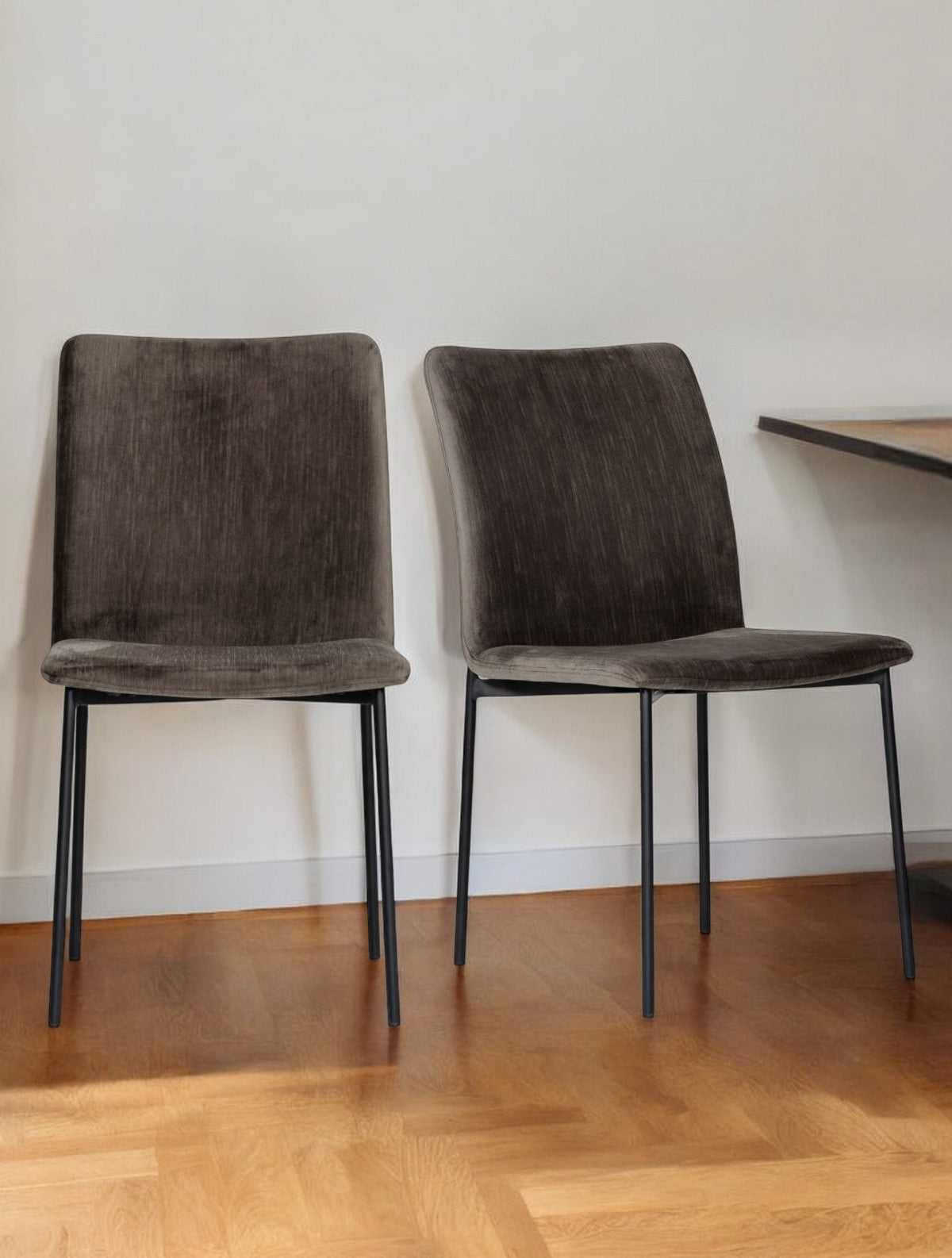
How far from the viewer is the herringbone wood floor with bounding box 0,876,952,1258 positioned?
4.41 ft

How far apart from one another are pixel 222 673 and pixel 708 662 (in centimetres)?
61

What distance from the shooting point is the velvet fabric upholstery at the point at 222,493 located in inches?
82.4

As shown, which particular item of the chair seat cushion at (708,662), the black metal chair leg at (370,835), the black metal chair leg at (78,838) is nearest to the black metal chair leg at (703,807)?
the chair seat cushion at (708,662)

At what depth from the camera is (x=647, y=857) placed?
186 centimetres

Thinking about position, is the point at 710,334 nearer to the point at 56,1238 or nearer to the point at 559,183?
the point at 559,183

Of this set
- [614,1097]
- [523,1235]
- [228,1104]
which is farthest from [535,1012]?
[523,1235]

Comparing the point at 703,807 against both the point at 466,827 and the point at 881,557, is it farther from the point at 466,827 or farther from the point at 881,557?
the point at 881,557

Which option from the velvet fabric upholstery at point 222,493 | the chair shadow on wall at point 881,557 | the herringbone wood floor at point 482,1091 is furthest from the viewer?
the chair shadow on wall at point 881,557

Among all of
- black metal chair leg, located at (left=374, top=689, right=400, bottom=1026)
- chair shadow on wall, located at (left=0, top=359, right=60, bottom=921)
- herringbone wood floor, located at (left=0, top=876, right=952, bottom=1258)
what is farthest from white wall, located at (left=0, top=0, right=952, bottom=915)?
black metal chair leg, located at (left=374, top=689, right=400, bottom=1026)

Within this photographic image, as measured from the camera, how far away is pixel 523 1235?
1322 millimetres

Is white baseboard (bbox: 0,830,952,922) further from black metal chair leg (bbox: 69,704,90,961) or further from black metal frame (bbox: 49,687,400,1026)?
black metal frame (bbox: 49,687,400,1026)

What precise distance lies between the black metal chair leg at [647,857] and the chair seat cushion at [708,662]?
48 millimetres

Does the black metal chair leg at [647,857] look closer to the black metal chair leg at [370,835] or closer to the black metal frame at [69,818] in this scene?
the black metal frame at [69,818]

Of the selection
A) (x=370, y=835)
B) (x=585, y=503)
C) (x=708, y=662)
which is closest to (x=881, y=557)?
(x=585, y=503)
